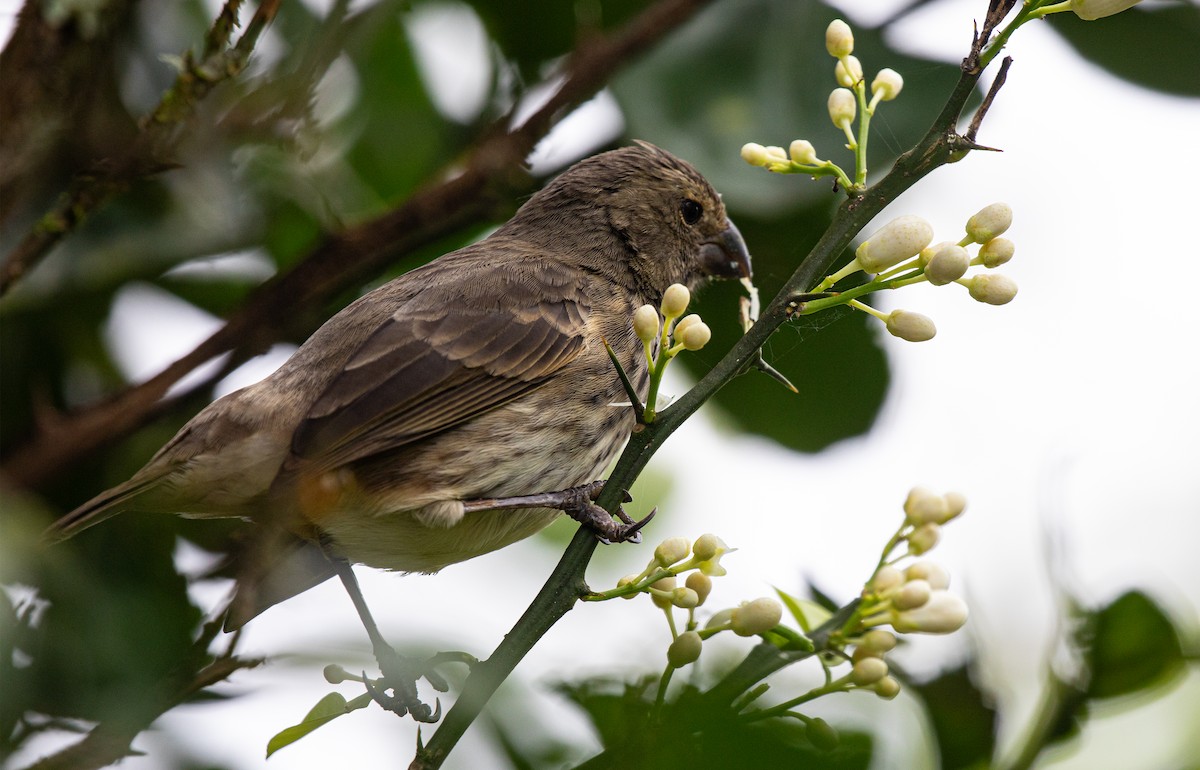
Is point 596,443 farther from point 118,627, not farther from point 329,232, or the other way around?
point 118,627

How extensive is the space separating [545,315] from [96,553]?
4.47ft

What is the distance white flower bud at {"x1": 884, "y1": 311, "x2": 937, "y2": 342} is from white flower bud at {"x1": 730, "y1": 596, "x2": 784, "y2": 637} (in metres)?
0.50

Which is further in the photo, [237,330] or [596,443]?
[596,443]

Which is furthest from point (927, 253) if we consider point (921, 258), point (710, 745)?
point (710, 745)

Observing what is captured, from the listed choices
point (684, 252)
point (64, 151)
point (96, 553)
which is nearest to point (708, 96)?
→ point (684, 252)

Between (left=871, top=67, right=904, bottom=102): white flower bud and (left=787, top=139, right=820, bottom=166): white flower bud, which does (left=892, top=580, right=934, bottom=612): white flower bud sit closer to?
(left=787, top=139, right=820, bottom=166): white flower bud

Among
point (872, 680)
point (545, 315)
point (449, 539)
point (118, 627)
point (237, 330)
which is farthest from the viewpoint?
point (545, 315)

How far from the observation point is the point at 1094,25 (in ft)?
11.3

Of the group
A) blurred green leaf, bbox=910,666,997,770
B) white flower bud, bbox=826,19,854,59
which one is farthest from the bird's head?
blurred green leaf, bbox=910,666,997,770

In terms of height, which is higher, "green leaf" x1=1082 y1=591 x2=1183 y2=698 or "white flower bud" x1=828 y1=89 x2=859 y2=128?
"white flower bud" x1=828 y1=89 x2=859 y2=128

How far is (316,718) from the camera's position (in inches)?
85.5

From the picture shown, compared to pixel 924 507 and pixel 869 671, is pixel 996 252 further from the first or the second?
pixel 869 671

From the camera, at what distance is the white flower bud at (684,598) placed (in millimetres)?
2104

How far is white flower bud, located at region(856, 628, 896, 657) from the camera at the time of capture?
187cm
